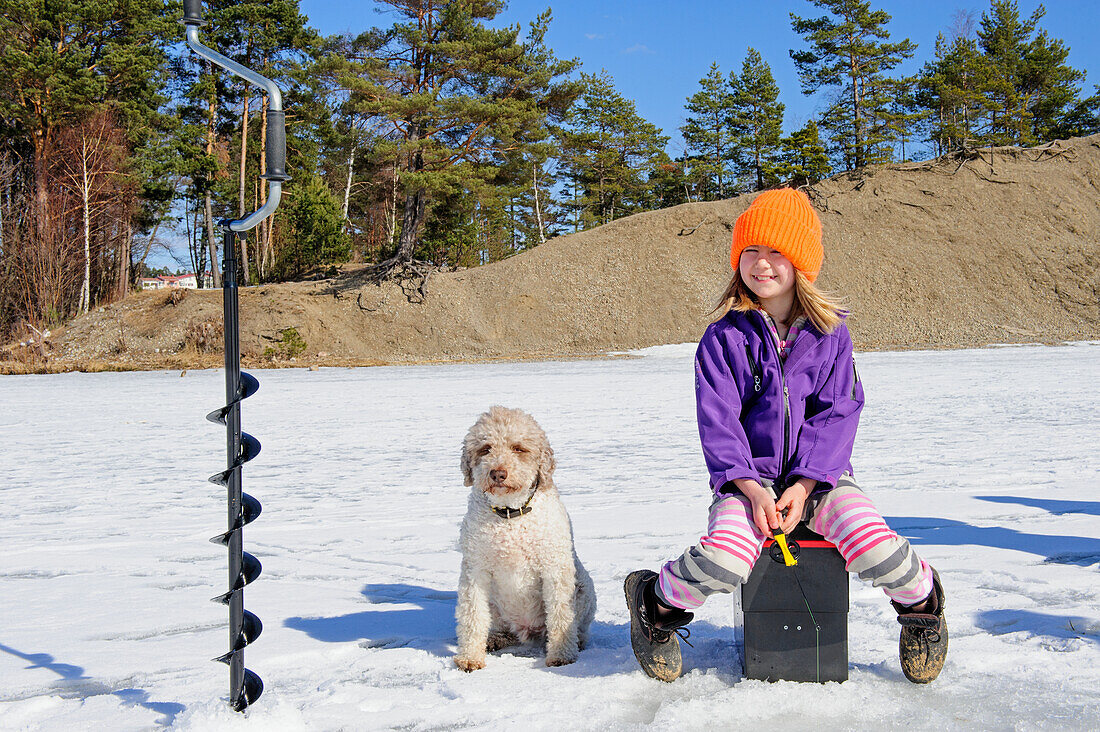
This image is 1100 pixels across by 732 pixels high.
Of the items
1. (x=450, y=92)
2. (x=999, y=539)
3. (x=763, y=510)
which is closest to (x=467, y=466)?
(x=763, y=510)

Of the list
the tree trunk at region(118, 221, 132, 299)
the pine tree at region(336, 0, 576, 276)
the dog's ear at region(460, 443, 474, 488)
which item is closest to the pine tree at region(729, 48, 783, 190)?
the pine tree at region(336, 0, 576, 276)

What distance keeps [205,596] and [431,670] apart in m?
1.92

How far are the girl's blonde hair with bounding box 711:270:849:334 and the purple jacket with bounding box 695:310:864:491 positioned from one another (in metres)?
0.04

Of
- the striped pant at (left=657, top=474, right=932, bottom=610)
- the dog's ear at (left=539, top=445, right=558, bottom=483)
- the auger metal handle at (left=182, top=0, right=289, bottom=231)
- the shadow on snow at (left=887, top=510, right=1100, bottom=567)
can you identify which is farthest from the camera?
the shadow on snow at (left=887, top=510, right=1100, bottom=567)

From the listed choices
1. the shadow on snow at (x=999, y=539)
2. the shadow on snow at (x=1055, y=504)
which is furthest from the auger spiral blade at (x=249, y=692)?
the shadow on snow at (x=1055, y=504)

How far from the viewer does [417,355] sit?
1275 inches

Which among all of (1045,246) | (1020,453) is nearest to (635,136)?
(1045,246)

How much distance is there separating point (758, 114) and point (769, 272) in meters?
46.4

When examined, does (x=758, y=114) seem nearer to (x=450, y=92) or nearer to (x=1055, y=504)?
(x=450, y=92)

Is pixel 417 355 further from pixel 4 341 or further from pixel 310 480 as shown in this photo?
pixel 310 480

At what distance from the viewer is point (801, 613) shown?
3.01 m

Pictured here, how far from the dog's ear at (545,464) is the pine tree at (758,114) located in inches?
1748

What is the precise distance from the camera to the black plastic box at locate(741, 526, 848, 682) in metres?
2.99

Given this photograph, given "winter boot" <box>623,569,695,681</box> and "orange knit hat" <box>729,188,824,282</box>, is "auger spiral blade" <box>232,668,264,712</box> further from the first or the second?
"orange knit hat" <box>729,188,824,282</box>
